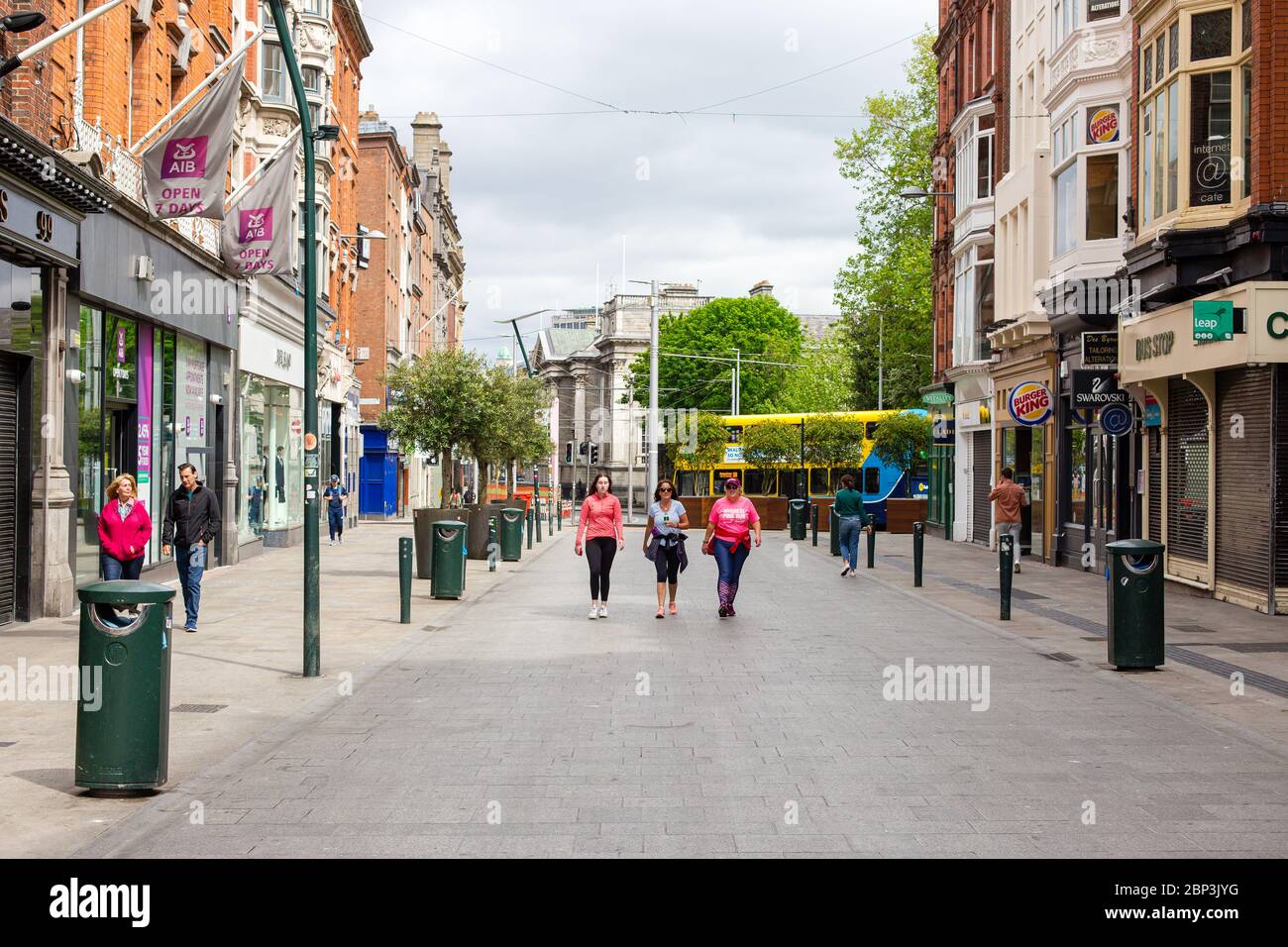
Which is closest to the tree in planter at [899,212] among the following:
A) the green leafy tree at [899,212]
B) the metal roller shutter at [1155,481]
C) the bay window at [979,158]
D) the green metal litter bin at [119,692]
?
the green leafy tree at [899,212]

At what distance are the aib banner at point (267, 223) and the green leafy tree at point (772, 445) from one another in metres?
27.1

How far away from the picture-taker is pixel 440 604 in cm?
1892

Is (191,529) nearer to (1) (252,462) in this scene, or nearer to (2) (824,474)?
(1) (252,462)

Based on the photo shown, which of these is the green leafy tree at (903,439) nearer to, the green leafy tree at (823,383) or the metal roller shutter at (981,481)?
the metal roller shutter at (981,481)

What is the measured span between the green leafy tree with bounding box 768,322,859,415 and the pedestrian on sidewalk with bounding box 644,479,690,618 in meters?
55.2

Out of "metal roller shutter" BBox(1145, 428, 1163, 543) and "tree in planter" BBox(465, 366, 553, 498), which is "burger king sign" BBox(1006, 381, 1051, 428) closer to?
"metal roller shutter" BBox(1145, 428, 1163, 543)

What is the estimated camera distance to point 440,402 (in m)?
29.7

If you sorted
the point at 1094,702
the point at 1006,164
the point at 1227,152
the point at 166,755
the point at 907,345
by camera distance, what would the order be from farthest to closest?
the point at 907,345 < the point at 1006,164 < the point at 1227,152 < the point at 1094,702 < the point at 166,755

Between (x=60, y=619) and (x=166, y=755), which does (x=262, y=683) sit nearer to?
(x=166, y=755)

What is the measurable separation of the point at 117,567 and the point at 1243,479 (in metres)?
13.9

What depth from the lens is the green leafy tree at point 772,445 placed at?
1881 inches

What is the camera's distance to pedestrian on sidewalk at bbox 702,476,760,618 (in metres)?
16.9

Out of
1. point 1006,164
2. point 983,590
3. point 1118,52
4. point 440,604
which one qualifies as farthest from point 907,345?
point 440,604
